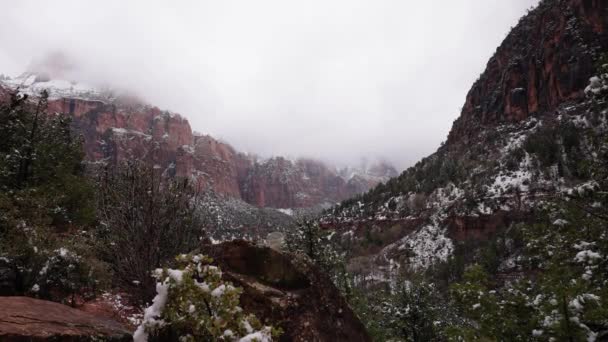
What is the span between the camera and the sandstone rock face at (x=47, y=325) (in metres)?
6.04

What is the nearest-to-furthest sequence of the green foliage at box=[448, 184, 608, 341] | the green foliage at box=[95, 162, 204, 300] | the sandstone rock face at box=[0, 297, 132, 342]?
the sandstone rock face at box=[0, 297, 132, 342]
the green foliage at box=[448, 184, 608, 341]
the green foliage at box=[95, 162, 204, 300]

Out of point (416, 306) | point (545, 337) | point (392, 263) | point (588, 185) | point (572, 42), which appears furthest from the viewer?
point (572, 42)

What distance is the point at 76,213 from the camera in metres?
27.2

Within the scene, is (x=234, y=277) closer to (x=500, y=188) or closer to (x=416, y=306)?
(x=416, y=306)

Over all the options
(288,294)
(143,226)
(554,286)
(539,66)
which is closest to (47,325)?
(143,226)

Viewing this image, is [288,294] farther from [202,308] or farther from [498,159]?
[498,159]

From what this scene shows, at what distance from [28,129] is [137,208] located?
23720mm

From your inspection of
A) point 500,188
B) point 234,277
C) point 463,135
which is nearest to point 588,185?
point 234,277

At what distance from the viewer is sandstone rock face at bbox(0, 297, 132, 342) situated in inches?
238

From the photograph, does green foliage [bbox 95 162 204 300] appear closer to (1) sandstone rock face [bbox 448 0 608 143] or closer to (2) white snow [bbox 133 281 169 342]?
(2) white snow [bbox 133 281 169 342]

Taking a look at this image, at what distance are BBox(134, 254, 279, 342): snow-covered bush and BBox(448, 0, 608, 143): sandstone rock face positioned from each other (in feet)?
505

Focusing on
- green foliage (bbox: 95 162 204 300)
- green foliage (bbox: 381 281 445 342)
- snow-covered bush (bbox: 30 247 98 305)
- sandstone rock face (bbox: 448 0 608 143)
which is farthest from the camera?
sandstone rock face (bbox: 448 0 608 143)

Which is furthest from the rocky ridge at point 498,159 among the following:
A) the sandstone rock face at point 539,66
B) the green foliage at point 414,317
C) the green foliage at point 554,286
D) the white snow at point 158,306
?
the white snow at point 158,306

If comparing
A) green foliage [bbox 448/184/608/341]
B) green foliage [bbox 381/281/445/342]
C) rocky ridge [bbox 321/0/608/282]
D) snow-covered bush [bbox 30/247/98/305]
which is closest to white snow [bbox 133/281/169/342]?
green foliage [bbox 448/184/608/341]
